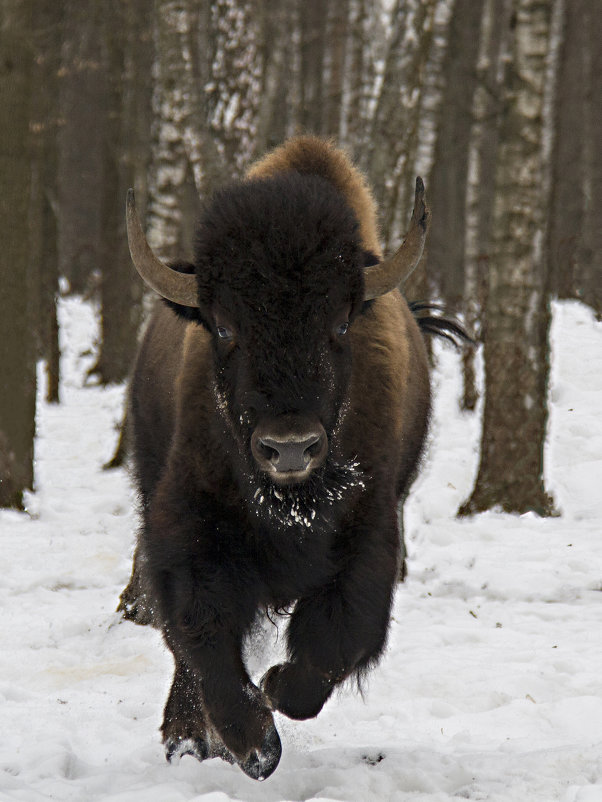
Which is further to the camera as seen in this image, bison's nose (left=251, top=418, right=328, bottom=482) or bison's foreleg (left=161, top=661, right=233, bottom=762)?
bison's foreleg (left=161, top=661, right=233, bottom=762)

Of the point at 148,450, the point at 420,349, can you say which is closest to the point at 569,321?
the point at 420,349

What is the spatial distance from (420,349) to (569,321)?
11085mm

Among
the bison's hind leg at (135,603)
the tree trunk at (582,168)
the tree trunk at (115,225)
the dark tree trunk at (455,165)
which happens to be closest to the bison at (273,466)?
the bison's hind leg at (135,603)

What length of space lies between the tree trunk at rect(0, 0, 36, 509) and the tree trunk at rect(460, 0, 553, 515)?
3.61 m

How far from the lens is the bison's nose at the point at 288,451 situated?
3215 mm

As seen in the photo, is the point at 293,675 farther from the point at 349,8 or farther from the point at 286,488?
the point at 349,8

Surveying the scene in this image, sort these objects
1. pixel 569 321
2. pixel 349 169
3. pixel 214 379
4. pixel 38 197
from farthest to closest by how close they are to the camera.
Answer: pixel 569 321 → pixel 38 197 → pixel 349 169 → pixel 214 379

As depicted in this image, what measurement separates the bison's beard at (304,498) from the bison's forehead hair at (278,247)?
63 cm

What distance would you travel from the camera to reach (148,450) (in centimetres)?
511

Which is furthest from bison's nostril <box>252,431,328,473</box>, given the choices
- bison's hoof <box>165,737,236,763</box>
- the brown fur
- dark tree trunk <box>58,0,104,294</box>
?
dark tree trunk <box>58,0,104,294</box>

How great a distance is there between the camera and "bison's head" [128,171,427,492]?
338cm

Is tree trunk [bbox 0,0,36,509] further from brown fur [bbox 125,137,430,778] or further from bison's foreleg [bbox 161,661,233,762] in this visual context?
bison's foreleg [bbox 161,661,233,762]

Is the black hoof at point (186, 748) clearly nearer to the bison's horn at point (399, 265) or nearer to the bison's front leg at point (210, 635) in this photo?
the bison's front leg at point (210, 635)

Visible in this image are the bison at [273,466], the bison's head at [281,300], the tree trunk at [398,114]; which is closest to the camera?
the bison's head at [281,300]
